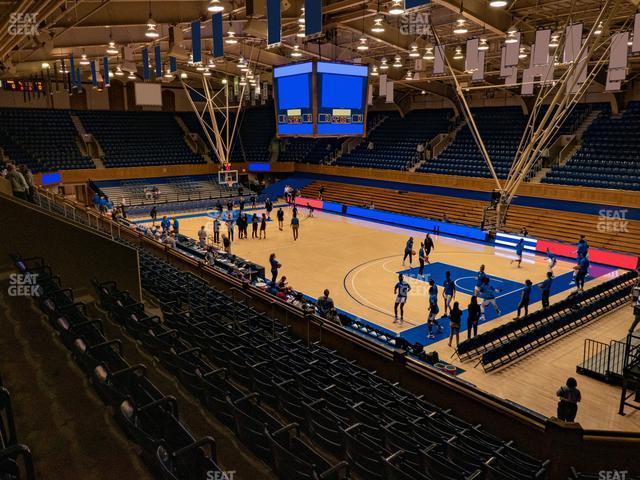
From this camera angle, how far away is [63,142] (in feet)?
125

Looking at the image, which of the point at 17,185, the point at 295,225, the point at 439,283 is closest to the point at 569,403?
the point at 439,283

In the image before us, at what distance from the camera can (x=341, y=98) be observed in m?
16.9

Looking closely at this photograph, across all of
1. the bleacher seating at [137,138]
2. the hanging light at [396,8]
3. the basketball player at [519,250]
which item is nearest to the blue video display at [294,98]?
the hanging light at [396,8]

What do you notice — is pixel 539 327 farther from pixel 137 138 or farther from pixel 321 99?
pixel 137 138

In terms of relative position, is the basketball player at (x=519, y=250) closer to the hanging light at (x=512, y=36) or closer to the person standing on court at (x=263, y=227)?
the hanging light at (x=512, y=36)

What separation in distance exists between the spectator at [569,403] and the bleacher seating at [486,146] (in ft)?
79.4

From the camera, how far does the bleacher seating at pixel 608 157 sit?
25422mm

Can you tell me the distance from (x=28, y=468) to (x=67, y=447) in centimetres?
208

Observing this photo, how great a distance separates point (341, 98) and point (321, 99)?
0.97 meters

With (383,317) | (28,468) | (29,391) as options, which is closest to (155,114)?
(383,317)

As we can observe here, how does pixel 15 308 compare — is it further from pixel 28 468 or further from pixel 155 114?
pixel 155 114

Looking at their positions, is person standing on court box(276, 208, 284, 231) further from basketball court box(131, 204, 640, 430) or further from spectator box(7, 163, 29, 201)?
spectator box(7, 163, 29, 201)

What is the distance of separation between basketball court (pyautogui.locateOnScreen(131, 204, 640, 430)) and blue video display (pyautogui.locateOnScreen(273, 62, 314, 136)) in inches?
228

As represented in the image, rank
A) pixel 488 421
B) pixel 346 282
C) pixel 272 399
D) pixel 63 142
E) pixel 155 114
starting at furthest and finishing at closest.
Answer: pixel 155 114 < pixel 63 142 < pixel 346 282 < pixel 488 421 < pixel 272 399
